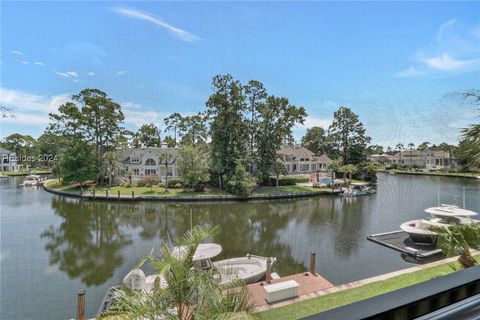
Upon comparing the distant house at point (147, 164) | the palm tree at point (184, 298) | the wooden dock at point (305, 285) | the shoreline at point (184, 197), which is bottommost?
the wooden dock at point (305, 285)

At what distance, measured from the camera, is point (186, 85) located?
3.11m

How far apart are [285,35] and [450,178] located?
84.6ft

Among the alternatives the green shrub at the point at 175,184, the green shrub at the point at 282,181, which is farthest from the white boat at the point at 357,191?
the green shrub at the point at 175,184

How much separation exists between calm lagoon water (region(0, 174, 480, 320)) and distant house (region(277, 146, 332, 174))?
9.77 m

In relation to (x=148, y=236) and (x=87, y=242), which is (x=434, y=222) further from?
(x=87, y=242)

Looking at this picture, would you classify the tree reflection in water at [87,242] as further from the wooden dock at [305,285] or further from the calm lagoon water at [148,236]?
the wooden dock at [305,285]

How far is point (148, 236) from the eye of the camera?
8.33 metres

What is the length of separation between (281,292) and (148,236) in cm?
593

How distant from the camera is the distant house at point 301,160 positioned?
80.9 feet

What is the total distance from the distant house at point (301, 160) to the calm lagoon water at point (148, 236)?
9774mm

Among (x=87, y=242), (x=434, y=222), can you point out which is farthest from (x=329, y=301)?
(x=87, y=242)

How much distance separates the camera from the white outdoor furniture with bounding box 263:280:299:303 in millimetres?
3514

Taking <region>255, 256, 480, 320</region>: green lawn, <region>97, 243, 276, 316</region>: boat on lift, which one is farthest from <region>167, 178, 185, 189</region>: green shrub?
<region>255, 256, 480, 320</region>: green lawn

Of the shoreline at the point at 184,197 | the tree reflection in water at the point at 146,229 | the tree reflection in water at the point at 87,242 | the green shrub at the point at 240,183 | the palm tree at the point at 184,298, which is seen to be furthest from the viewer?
the green shrub at the point at 240,183
